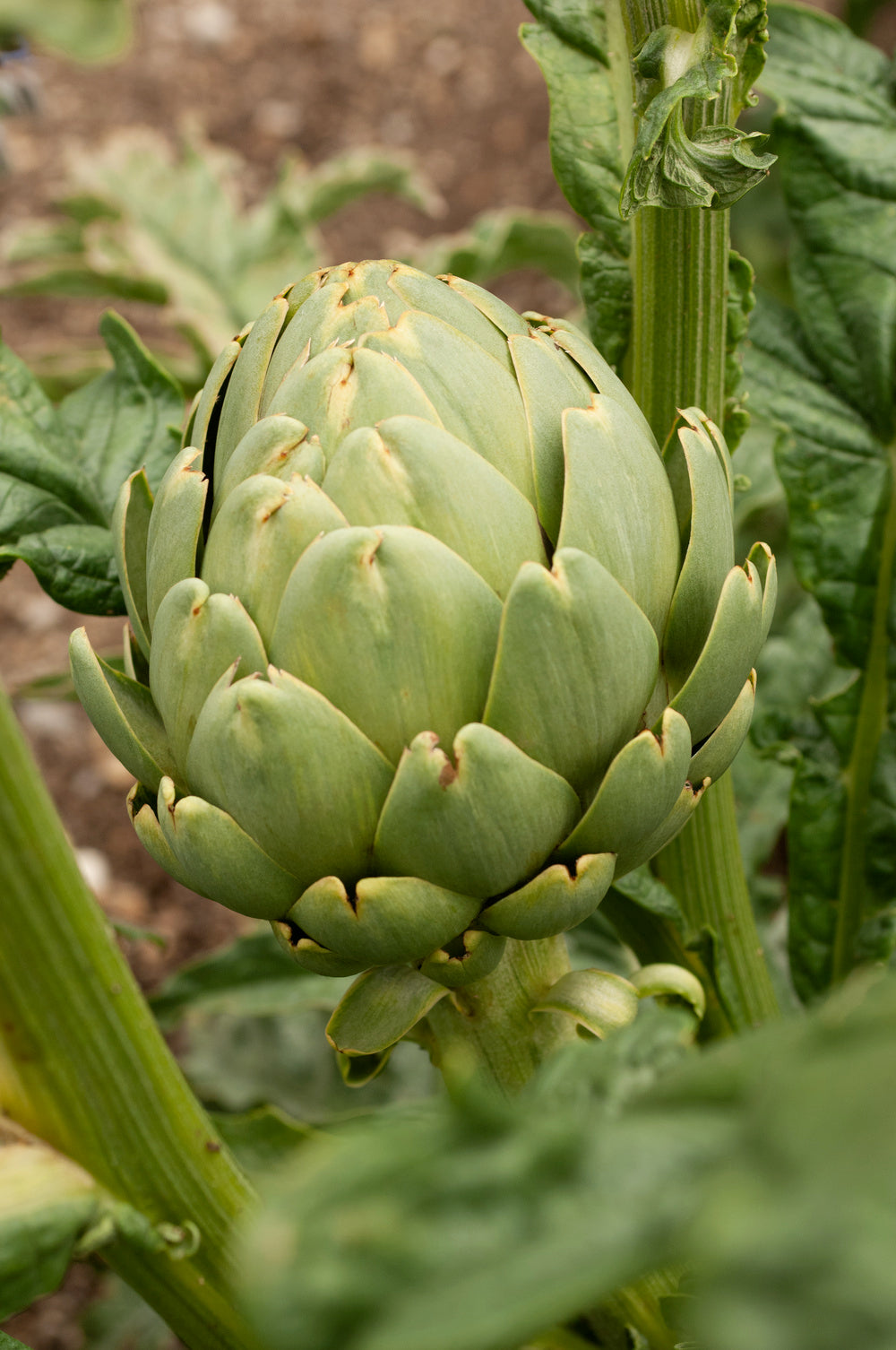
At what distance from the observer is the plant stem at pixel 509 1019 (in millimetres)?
615

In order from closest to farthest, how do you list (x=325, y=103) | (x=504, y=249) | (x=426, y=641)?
(x=426, y=641), (x=504, y=249), (x=325, y=103)

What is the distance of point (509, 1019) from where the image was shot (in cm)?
62

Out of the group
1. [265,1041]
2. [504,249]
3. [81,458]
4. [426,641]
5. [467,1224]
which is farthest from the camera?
[504,249]

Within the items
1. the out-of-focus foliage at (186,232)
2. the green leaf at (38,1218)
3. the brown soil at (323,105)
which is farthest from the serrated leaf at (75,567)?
the brown soil at (323,105)

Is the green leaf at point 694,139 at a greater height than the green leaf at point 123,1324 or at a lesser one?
greater

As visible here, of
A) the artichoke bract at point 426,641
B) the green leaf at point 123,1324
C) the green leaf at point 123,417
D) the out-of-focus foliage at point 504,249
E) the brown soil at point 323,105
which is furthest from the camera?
the brown soil at point 323,105

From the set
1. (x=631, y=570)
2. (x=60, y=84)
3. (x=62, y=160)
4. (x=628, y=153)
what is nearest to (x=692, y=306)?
(x=628, y=153)

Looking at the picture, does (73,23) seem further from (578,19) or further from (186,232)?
(186,232)

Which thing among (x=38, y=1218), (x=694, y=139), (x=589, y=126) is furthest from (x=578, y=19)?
(x=38, y=1218)

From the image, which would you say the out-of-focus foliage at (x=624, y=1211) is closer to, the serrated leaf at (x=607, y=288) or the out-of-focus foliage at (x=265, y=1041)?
the serrated leaf at (x=607, y=288)

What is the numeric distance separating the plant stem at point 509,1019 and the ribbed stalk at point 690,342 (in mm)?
149

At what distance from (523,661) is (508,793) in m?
0.05

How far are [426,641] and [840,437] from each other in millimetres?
494

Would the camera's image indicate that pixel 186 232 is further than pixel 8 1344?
Yes
